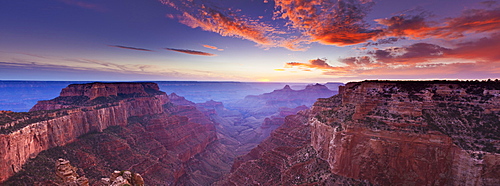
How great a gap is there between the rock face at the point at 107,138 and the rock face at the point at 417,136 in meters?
41.8

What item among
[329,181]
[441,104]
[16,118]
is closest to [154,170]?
[16,118]

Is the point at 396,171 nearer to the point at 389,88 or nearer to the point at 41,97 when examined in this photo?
the point at 389,88

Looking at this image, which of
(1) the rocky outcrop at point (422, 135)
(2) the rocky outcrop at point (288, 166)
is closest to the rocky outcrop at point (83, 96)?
(2) the rocky outcrop at point (288, 166)

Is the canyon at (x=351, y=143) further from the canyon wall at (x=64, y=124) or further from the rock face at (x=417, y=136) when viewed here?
the canyon wall at (x=64, y=124)

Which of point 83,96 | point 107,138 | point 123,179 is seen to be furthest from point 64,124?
point 123,179

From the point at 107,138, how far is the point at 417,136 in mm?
A: 64914

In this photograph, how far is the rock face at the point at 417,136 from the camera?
2173 cm

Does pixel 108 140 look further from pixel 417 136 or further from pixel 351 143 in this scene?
pixel 417 136

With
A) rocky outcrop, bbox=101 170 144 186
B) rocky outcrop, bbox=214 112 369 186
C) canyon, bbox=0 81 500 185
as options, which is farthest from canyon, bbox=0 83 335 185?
rocky outcrop, bbox=101 170 144 186

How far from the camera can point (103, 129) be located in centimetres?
5591

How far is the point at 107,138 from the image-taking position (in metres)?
50.8

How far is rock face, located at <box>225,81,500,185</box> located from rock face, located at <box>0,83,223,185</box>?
41840 millimetres

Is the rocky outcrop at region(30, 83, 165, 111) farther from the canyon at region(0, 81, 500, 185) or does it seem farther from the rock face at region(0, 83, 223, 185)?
the canyon at region(0, 81, 500, 185)

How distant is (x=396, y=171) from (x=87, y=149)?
198 feet
